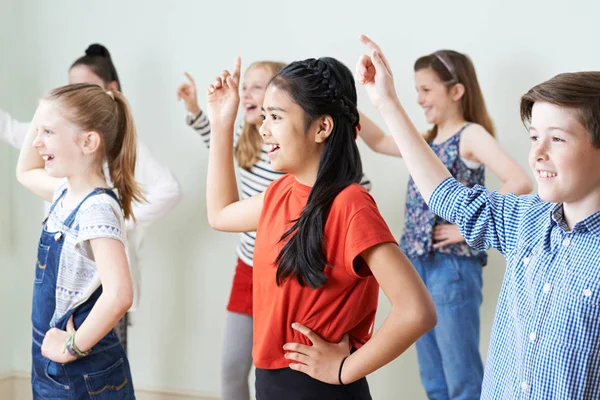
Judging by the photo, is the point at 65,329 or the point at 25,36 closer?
the point at 65,329

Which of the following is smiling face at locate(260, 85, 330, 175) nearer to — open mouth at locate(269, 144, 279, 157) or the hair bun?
open mouth at locate(269, 144, 279, 157)

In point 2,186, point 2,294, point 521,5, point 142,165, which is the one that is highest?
point 521,5

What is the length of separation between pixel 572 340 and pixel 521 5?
1896 millimetres

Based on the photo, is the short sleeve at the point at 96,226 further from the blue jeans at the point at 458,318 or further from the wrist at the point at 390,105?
the blue jeans at the point at 458,318

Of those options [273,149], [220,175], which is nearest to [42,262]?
[220,175]

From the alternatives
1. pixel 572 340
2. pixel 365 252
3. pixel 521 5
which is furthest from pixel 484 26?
pixel 572 340

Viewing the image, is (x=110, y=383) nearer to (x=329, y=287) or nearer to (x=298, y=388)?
(x=298, y=388)

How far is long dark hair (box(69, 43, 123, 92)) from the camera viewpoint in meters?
3.00

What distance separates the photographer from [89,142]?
198cm

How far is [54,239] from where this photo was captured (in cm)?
192

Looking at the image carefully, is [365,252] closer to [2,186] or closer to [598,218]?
[598,218]

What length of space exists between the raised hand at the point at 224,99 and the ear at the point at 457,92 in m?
1.18

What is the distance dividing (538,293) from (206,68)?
7.63 feet

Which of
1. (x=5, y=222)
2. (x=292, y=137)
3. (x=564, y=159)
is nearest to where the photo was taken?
(x=564, y=159)
